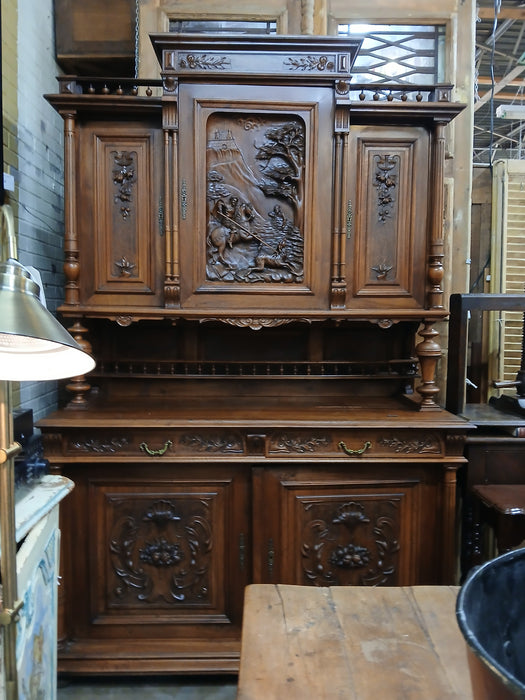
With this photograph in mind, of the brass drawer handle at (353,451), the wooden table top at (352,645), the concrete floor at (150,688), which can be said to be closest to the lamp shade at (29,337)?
the wooden table top at (352,645)

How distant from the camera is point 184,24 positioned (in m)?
2.41

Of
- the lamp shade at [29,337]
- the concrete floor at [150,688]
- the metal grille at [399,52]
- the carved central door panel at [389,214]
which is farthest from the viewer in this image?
the metal grille at [399,52]

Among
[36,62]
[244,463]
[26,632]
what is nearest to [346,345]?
[244,463]

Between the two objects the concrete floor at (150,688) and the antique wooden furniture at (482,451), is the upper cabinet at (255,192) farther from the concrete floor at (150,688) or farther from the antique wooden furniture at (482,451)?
the concrete floor at (150,688)

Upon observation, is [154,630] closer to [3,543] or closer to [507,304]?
[3,543]

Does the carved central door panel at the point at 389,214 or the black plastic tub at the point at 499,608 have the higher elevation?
the carved central door panel at the point at 389,214

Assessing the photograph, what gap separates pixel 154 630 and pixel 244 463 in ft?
2.46

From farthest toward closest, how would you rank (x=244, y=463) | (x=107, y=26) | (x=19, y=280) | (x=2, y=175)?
(x=107, y=26), (x=244, y=463), (x=2, y=175), (x=19, y=280)

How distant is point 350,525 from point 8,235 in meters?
1.59

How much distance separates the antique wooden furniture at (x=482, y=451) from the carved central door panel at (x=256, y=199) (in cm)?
64

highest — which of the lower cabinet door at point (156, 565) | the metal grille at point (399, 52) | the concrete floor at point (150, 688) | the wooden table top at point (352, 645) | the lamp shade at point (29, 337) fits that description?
the metal grille at point (399, 52)

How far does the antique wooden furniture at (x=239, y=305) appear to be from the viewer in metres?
1.88

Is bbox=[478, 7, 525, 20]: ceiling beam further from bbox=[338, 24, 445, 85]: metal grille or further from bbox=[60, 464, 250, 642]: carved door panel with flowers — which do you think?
bbox=[60, 464, 250, 642]: carved door panel with flowers

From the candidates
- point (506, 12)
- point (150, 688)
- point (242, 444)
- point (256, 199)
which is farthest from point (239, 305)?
point (506, 12)
